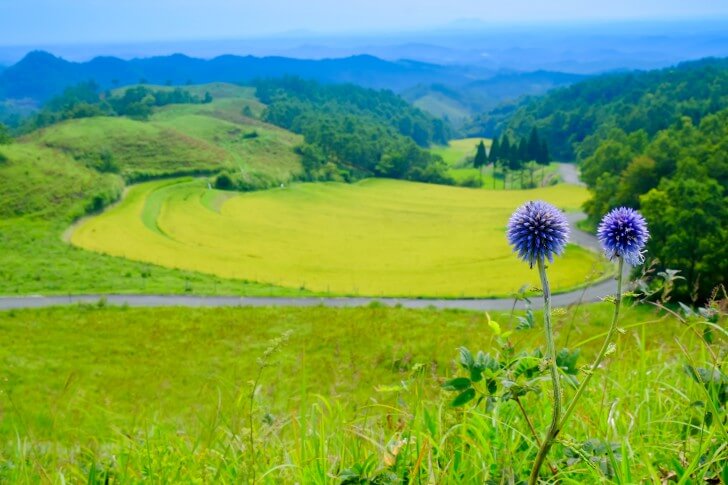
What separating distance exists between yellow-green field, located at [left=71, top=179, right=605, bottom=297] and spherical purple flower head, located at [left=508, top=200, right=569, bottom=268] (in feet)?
126

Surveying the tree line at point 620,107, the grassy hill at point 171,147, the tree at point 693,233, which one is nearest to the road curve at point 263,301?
the tree at point 693,233

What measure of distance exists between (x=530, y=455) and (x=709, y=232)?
3639 centimetres

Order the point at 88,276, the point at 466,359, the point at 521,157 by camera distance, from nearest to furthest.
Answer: the point at 466,359 → the point at 88,276 → the point at 521,157

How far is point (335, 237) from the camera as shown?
7219 cm

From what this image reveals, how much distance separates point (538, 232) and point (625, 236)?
40 cm

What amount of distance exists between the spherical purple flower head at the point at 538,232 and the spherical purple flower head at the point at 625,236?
19 centimetres

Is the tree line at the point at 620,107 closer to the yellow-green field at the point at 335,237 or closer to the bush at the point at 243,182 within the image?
the yellow-green field at the point at 335,237

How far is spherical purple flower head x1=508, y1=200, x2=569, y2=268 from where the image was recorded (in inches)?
110

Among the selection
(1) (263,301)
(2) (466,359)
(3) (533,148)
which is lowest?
(1) (263,301)

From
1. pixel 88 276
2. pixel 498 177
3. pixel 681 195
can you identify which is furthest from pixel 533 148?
pixel 88 276

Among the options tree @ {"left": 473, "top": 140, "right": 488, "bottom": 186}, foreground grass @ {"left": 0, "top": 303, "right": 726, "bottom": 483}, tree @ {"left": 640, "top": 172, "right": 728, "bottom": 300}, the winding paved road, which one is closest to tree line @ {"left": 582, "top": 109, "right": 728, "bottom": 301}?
tree @ {"left": 640, "top": 172, "right": 728, "bottom": 300}

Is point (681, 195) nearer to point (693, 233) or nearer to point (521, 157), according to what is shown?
point (693, 233)

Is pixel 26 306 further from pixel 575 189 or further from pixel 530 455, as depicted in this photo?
pixel 575 189

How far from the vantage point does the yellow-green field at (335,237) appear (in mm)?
51219
